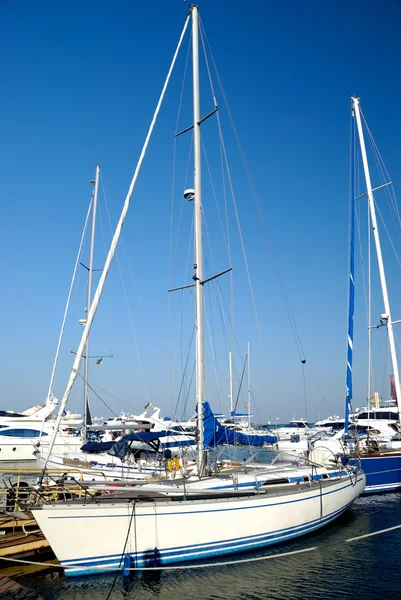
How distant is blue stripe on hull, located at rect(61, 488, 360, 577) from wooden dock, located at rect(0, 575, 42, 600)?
1355 millimetres

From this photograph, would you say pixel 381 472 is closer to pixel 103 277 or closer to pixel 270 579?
pixel 270 579

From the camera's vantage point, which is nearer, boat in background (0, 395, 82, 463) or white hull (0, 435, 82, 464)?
boat in background (0, 395, 82, 463)

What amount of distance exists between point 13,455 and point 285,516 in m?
33.6

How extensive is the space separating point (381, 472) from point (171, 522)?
53.9 ft

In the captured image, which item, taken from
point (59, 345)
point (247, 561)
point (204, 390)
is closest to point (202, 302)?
point (204, 390)

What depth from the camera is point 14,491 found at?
45.4 feet

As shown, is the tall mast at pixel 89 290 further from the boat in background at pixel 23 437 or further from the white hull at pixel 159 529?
the white hull at pixel 159 529

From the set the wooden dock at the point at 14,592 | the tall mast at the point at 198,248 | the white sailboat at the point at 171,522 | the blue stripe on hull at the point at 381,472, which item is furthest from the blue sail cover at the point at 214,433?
the blue stripe on hull at the point at 381,472

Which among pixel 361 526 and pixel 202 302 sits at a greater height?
pixel 202 302

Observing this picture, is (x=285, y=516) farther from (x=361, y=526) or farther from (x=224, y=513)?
(x=361, y=526)

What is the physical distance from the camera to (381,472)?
2378 cm

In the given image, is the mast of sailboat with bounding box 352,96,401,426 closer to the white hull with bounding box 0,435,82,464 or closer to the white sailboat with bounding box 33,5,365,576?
the white sailboat with bounding box 33,5,365,576

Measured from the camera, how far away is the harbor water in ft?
35.3

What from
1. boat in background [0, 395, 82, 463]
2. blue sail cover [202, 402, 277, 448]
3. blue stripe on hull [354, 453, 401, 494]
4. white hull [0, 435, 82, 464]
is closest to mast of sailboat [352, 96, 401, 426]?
blue stripe on hull [354, 453, 401, 494]
